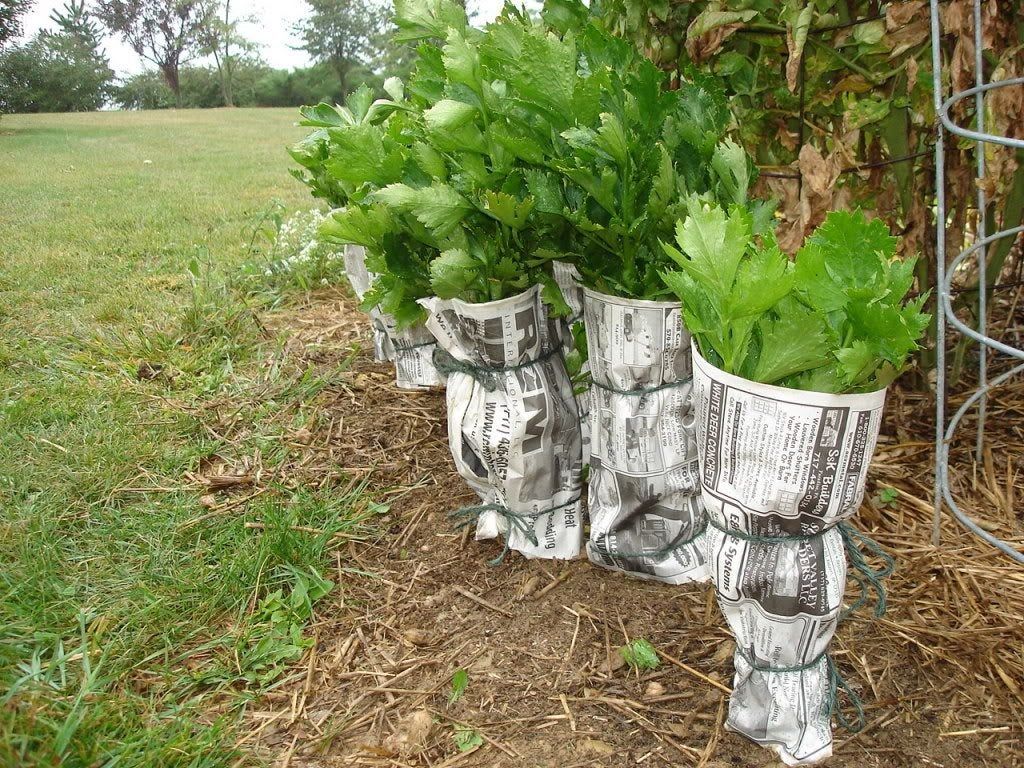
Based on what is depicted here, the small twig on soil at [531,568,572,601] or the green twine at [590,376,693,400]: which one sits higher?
the green twine at [590,376,693,400]

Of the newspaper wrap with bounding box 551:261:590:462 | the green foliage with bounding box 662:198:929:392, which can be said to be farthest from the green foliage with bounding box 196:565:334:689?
the green foliage with bounding box 662:198:929:392

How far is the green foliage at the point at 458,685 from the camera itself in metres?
1.29

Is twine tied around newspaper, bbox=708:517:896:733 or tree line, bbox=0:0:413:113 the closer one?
twine tied around newspaper, bbox=708:517:896:733

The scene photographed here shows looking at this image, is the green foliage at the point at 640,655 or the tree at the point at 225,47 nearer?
the green foliage at the point at 640,655

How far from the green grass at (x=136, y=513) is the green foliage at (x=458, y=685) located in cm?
32

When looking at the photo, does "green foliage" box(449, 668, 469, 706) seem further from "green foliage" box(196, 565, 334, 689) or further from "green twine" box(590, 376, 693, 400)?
"green twine" box(590, 376, 693, 400)

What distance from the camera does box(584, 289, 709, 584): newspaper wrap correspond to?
1292 millimetres

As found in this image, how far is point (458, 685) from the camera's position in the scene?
1303mm

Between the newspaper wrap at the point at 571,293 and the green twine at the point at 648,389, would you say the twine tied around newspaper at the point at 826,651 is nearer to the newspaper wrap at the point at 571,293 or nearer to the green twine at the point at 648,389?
the green twine at the point at 648,389

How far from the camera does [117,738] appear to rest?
1176 mm

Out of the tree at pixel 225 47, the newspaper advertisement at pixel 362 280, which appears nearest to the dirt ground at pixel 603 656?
the newspaper advertisement at pixel 362 280

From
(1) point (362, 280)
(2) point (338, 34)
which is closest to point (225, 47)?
(2) point (338, 34)

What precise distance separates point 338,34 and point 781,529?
20.0 meters

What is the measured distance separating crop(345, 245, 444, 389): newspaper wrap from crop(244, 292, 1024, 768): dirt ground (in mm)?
569
